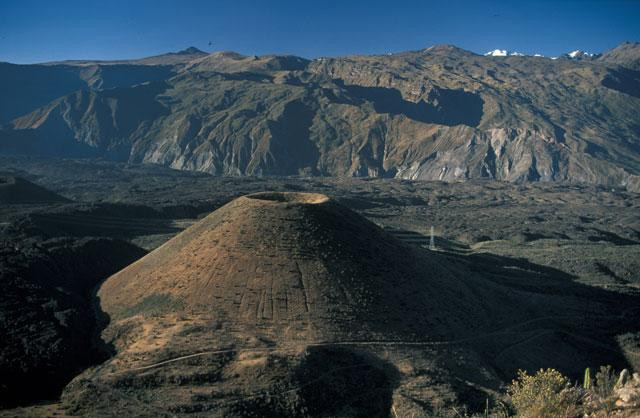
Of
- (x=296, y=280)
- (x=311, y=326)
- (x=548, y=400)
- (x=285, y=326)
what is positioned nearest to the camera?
(x=548, y=400)

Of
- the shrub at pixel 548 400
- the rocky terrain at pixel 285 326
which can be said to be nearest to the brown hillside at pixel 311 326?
the rocky terrain at pixel 285 326

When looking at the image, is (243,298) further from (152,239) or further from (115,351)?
(152,239)

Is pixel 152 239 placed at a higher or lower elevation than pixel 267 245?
lower

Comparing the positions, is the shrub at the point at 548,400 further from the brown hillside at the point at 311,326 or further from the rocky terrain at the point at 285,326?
the brown hillside at the point at 311,326

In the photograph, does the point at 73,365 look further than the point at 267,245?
No

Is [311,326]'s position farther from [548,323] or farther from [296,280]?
[548,323]

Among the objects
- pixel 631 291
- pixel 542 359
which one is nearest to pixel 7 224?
pixel 542 359

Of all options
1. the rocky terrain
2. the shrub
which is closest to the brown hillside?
the rocky terrain

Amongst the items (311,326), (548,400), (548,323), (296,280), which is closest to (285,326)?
(311,326)
